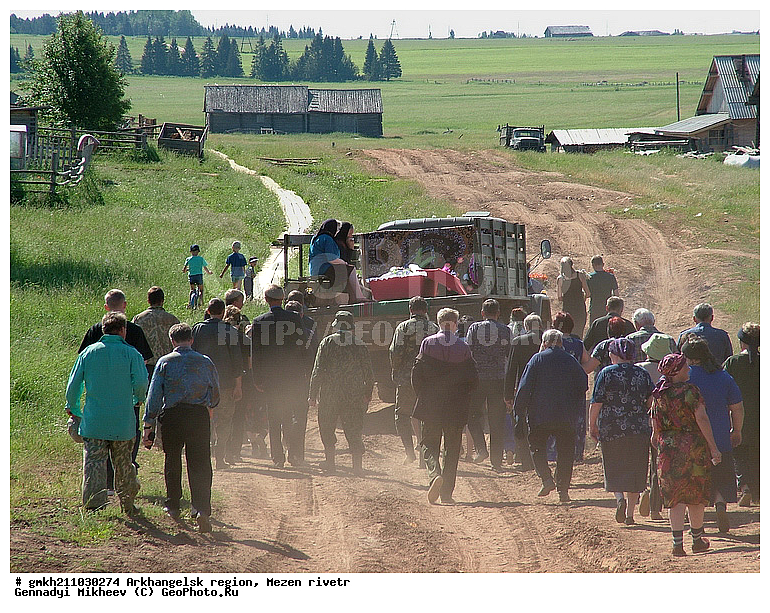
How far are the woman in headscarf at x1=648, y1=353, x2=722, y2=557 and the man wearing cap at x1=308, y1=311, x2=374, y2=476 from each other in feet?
11.1

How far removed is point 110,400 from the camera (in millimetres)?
7312

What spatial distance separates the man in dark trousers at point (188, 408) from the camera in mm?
7281

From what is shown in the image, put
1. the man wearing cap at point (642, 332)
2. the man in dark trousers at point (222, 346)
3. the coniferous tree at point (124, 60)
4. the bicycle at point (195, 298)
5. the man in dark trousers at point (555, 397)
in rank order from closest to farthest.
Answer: the man in dark trousers at point (555, 397)
the man wearing cap at point (642, 332)
the man in dark trousers at point (222, 346)
the bicycle at point (195, 298)
the coniferous tree at point (124, 60)

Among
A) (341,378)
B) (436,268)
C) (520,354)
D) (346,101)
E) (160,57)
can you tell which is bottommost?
(341,378)

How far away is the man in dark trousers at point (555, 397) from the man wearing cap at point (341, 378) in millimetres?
1756

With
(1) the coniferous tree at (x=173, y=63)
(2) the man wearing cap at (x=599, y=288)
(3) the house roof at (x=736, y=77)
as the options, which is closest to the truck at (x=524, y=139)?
(3) the house roof at (x=736, y=77)

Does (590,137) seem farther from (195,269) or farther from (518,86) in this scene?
(518,86)

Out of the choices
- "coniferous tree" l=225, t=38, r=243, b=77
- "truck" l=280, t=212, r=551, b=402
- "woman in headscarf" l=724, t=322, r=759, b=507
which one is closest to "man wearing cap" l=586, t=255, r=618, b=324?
"truck" l=280, t=212, r=551, b=402

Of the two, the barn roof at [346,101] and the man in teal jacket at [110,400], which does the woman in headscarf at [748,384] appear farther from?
the barn roof at [346,101]

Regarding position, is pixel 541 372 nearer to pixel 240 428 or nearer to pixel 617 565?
pixel 617 565

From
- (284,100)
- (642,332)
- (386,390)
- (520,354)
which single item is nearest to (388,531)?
(520,354)

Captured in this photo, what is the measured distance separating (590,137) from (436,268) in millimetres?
49227

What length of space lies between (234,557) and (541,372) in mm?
3404

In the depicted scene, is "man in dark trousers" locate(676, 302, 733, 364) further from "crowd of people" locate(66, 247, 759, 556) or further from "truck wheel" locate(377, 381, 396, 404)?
"truck wheel" locate(377, 381, 396, 404)
